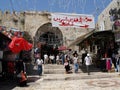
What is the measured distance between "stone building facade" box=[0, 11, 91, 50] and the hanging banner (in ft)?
38.2

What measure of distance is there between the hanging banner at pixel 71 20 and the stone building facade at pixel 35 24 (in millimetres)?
11645

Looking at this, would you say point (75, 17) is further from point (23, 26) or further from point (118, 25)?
point (23, 26)

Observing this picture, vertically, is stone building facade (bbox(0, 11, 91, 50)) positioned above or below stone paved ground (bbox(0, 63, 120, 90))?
above

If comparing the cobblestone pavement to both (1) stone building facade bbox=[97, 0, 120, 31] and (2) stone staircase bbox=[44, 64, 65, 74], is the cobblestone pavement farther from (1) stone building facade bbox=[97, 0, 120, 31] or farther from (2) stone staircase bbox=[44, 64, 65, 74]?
(1) stone building facade bbox=[97, 0, 120, 31]

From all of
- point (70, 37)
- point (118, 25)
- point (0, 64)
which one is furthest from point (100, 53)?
point (70, 37)

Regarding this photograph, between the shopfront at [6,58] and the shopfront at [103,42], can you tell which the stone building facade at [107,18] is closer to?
the shopfront at [103,42]

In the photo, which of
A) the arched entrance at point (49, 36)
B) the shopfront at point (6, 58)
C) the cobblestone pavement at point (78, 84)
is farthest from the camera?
the arched entrance at point (49, 36)

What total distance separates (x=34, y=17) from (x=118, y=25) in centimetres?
1442

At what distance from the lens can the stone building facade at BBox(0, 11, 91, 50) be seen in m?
33.2

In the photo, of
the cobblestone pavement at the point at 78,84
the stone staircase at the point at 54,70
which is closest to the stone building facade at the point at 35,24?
the stone staircase at the point at 54,70

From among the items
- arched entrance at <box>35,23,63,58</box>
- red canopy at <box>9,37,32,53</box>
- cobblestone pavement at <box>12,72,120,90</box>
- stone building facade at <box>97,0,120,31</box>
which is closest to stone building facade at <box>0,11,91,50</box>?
arched entrance at <box>35,23,63,58</box>

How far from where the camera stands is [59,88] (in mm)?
13242

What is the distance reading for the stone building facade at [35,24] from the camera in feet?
109

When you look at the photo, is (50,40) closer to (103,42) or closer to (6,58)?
(103,42)
